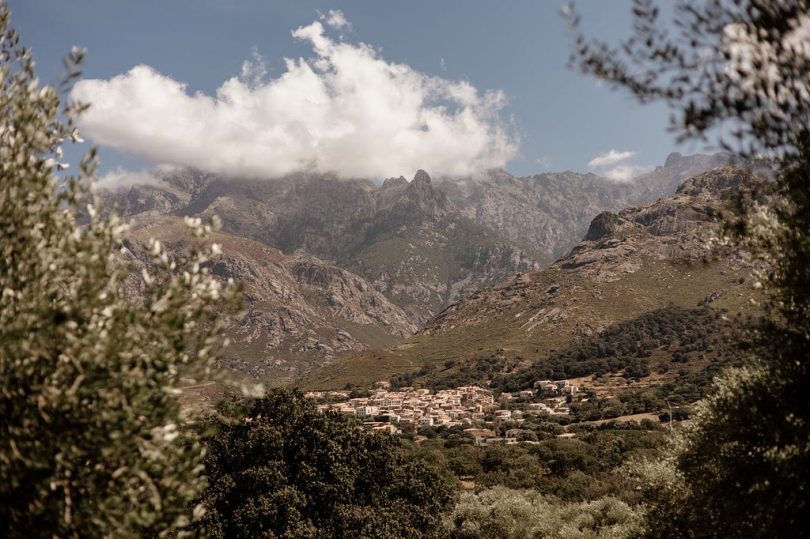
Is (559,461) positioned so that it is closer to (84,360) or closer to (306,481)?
(306,481)

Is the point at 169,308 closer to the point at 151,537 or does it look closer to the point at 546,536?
the point at 151,537

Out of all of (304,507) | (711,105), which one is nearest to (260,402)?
(304,507)

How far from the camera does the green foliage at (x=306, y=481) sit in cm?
2772

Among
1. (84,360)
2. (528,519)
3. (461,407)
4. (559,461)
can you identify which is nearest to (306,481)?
(528,519)

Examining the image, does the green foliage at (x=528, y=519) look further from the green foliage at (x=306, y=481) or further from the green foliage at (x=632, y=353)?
the green foliage at (x=632, y=353)

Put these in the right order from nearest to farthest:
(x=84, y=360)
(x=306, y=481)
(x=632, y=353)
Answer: (x=84, y=360), (x=306, y=481), (x=632, y=353)

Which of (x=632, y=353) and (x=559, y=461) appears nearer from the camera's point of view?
(x=559, y=461)

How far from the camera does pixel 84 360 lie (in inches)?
288

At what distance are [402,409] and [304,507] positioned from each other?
437 feet

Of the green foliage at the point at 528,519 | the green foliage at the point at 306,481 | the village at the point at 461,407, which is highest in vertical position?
the green foliage at the point at 306,481

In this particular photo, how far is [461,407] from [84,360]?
16453cm

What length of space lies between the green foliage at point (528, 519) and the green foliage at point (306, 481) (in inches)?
279

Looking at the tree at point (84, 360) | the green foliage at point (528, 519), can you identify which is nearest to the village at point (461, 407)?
the green foliage at point (528, 519)

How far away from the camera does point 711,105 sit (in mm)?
10188
